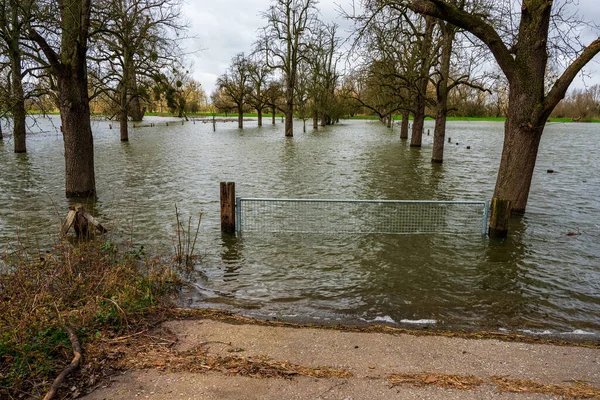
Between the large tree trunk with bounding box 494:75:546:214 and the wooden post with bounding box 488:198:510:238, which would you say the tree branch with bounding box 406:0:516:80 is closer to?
the large tree trunk with bounding box 494:75:546:214

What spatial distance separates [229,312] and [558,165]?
21.6m

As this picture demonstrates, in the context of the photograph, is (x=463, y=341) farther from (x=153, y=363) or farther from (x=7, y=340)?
(x=7, y=340)

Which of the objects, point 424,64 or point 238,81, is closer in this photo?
point 424,64

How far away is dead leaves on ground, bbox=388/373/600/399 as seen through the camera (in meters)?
3.57

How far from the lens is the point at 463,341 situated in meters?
4.63

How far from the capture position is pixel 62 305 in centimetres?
485

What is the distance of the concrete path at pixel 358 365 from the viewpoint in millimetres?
3557

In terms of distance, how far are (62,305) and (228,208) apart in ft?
14.8

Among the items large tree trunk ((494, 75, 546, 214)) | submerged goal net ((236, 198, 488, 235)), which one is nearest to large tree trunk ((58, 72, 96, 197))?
submerged goal net ((236, 198, 488, 235))

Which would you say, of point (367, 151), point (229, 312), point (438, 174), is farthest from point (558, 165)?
point (229, 312)

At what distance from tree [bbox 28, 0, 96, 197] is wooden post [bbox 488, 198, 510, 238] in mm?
10047

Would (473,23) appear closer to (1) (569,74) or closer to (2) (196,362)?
(1) (569,74)

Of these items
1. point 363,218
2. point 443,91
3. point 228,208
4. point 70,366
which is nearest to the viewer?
point 70,366

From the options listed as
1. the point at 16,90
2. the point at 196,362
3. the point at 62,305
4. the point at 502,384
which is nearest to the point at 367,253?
the point at 502,384
